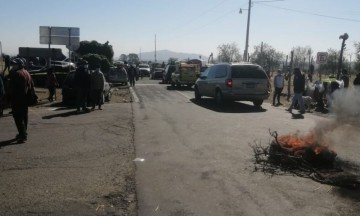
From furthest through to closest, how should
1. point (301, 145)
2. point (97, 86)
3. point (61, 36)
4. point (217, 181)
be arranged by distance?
point (61, 36), point (97, 86), point (301, 145), point (217, 181)

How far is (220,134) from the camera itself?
10.4 m

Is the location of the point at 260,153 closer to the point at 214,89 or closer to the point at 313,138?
the point at 313,138

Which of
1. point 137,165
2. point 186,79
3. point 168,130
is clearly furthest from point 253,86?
point 186,79

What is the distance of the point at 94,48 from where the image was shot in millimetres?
44000

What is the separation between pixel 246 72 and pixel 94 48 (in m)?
29.7

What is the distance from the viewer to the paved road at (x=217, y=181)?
5.06 m

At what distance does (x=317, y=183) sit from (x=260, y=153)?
4.81 feet

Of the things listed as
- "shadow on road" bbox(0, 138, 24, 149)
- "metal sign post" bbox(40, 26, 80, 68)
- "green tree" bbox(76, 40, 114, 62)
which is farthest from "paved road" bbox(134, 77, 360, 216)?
"green tree" bbox(76, 40, 114, 62)

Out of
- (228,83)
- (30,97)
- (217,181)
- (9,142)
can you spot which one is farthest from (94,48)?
(217,181)

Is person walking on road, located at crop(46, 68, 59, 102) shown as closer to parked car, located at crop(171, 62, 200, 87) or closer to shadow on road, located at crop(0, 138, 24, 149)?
shadow on road, located at crop(0, 138, 24, 149)

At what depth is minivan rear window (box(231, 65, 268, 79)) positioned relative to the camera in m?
17.0

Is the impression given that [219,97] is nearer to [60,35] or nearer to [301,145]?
[60,35]

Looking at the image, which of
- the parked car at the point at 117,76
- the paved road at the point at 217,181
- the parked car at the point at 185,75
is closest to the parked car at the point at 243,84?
the paved road at the point at 217,181

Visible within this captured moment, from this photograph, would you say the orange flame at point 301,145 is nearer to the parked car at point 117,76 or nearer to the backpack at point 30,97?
the backpack at point 30,97
